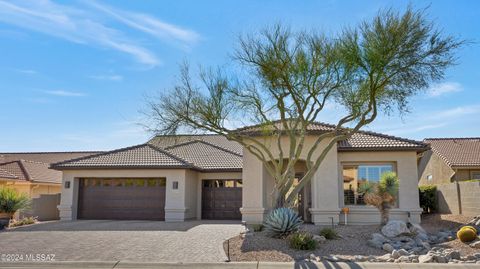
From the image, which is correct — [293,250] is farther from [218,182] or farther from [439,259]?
[218,182]

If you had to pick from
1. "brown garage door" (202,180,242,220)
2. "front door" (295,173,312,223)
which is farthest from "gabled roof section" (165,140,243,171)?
"front door" (295,173,312,223)

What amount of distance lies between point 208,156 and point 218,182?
2265 millimetres

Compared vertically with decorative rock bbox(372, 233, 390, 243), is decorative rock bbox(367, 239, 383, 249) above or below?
below

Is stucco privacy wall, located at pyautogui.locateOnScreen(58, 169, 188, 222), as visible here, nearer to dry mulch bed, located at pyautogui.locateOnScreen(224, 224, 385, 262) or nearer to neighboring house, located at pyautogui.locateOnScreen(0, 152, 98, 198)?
neighboring house, located at pyautogui.locateOnScreen(0, 152, 98, 198)

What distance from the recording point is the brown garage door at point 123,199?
75.9ft

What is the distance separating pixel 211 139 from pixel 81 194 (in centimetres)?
1008

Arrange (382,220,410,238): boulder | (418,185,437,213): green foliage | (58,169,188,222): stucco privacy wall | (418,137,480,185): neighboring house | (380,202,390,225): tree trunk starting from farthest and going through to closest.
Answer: (418,137,480,185): neighboring house → (418,185,437,213): green foliage → (58,169,188,222): stucco privacy wall → (380,202,390,225): tree trunk → (382,220,410,238): boulder

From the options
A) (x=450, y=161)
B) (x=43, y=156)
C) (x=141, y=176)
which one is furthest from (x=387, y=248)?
(x=43, y=156)

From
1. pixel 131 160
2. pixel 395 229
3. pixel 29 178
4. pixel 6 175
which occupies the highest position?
pixel 131 160

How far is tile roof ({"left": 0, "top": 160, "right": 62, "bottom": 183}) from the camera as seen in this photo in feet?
87.9

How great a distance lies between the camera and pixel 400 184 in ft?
63.1

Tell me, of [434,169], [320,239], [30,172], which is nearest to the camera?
[320,239]

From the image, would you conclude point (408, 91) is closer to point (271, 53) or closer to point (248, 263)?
point (271, 53)

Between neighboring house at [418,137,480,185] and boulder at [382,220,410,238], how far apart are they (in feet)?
46.6
